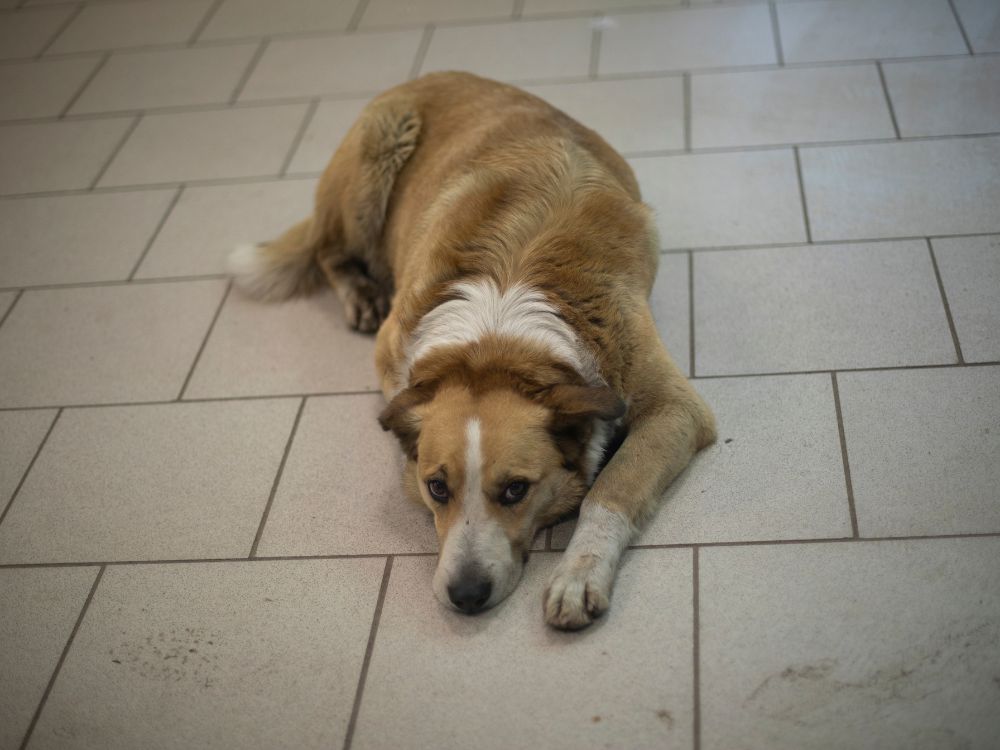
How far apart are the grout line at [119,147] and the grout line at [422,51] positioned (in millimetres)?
1236

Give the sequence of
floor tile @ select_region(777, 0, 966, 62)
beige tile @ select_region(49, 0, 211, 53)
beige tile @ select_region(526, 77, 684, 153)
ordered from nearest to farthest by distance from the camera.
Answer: beige tile @ select_region(526, 77, 684, 153) → floor tile @ select_region(777, 0, 966, 62) → beige tile @ select_region(49, 0, 211, 53)

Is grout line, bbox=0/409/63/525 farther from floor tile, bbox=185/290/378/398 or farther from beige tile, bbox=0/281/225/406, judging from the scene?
floor tile, bbox=185/290/378/398

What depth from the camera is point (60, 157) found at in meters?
4.47

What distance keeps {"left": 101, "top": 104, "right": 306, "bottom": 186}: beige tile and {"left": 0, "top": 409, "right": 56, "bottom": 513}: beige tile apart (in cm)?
134

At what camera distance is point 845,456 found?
2670 millimetres

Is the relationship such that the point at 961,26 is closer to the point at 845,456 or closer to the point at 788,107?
the point at 788,107

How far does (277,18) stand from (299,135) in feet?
3.86

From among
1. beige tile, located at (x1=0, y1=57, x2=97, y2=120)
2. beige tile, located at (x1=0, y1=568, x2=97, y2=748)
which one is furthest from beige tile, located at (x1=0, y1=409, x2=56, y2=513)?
beige tile, located at (x1=0, y1=57, x2=97, y2=120)

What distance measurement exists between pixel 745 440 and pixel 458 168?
115 cm

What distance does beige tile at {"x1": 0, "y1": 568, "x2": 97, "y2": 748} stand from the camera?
245 centimetres

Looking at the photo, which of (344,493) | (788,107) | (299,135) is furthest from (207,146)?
(788,107)

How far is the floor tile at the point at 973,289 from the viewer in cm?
290

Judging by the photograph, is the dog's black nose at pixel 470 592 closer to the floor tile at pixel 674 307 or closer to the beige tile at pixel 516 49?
the floor tile at pixel 674 307

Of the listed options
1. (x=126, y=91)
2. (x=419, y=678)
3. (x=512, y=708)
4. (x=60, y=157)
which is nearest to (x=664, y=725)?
(x=512, y=708)
